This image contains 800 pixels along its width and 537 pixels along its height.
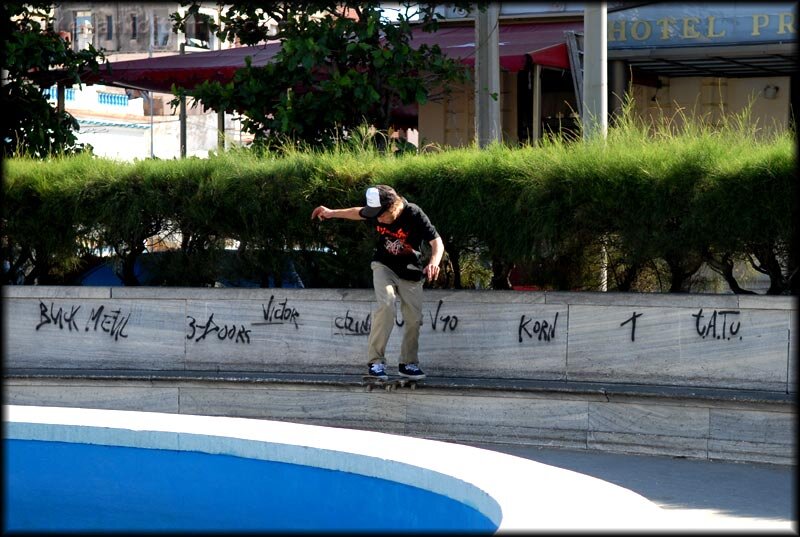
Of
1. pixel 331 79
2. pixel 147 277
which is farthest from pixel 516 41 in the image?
pixel 147 277

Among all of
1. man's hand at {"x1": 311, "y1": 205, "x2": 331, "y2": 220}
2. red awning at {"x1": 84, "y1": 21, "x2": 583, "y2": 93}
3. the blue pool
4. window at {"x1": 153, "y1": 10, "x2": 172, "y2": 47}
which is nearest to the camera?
the blue pool

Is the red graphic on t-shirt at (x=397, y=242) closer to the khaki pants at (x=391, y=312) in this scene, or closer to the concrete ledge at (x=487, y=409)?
the khaki pants at (x=391, y=312)

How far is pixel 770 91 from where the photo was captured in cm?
1764

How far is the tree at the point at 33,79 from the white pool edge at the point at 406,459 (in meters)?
7.00

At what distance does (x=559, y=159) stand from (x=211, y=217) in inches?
115

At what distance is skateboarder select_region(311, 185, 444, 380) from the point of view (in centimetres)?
851

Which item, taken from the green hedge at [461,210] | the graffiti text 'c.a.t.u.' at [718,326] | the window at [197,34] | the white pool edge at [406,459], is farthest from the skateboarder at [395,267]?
the window at [197,34]

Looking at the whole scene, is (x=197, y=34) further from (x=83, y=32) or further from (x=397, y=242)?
(x=397, y=242)

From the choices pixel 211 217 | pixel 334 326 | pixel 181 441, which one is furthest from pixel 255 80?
pixel 181 441

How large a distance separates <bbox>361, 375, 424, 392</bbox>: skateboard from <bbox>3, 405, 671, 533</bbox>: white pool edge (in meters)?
1.82

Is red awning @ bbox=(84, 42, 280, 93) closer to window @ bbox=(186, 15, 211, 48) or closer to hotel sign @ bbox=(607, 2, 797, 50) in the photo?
window @ bbox=(186, 15, 211, 48)

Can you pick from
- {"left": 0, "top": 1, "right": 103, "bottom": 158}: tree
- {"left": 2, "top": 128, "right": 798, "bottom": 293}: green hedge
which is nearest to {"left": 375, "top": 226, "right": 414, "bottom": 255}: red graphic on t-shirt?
{"left": 2, "top": 128, "right": 798, "bottom": 293}: green hedge

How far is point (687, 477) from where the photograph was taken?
299 inches

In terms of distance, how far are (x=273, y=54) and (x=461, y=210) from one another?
849cm
